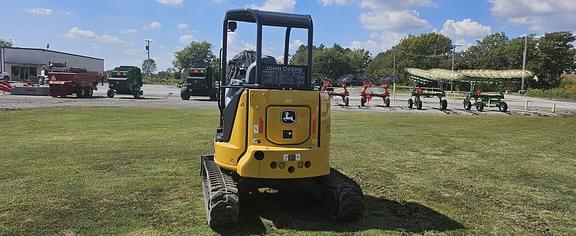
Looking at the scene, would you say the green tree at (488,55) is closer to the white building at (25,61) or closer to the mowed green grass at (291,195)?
the white building at (25,61)

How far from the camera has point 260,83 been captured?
21.9ft

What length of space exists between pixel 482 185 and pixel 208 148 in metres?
6.13

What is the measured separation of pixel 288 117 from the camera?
6453 mm

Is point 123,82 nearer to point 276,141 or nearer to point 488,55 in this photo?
point 276,141

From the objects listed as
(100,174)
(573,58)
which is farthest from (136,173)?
(573,58)

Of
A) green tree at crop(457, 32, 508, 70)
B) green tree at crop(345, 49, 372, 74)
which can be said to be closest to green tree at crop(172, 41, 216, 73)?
green tree at crop(345, 49, 372, 74)

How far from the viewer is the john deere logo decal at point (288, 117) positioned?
643 centimetres

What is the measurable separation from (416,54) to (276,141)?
4603 inches

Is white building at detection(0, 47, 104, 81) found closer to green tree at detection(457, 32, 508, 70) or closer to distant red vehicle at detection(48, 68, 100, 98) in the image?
distant red vehicle at detection(48, 68, 100, 98)

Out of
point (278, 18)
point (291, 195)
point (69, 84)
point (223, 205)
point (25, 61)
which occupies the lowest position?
point (291, 195)

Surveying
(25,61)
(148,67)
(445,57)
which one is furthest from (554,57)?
(148,67)

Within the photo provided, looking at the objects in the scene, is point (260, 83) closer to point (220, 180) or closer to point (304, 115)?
point (304, 115)

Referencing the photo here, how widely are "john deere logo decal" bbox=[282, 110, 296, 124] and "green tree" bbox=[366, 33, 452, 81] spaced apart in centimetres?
10396

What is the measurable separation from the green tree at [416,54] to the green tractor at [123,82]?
75233 mm
